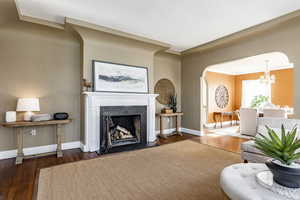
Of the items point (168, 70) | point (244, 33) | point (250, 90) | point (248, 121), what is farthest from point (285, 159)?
point (250, 90)

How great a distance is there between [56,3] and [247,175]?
3.63 metres

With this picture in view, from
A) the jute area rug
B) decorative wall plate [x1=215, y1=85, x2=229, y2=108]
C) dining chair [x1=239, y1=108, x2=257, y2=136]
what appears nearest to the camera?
the jute area rug

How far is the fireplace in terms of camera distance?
3.58 metres

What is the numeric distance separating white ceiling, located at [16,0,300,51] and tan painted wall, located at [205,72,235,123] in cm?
372

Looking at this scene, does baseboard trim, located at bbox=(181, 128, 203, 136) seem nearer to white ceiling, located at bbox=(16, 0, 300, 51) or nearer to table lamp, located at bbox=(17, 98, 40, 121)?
white ceiling, located at bbox=(16, 0, 300, 51)

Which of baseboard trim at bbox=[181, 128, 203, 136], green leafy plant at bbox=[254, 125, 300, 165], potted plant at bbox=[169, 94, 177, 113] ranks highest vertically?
potted plant at bbox=[169, 94, 177, 113]

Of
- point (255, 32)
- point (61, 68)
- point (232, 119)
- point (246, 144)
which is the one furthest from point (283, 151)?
point (232, 119)

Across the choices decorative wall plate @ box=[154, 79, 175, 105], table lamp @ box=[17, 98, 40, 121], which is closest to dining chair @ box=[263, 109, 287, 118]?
decorative wall plate @ box=[154, 79, 175, 105]

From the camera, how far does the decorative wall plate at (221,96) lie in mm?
7309

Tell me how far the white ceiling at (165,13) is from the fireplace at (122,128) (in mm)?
1970

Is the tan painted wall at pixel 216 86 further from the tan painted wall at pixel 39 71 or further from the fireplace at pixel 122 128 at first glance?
the tan painted wall at pixel 39 71

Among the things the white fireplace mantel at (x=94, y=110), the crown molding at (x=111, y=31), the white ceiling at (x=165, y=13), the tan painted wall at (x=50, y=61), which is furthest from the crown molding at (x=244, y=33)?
the white fireplace mantel at (x=94, y=110)

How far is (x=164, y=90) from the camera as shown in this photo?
17.5 ft

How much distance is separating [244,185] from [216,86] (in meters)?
6.65
